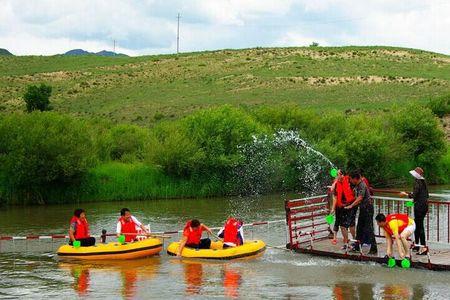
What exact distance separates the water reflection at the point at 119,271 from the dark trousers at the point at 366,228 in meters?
5.84

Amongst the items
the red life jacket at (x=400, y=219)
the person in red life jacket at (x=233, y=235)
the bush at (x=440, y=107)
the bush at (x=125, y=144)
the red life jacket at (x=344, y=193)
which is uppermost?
the bush at (x=440, y=107)

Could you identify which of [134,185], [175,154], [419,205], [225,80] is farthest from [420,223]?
[225,80]

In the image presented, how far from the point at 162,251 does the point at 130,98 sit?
244 ft

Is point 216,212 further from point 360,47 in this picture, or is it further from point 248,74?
point 360,47

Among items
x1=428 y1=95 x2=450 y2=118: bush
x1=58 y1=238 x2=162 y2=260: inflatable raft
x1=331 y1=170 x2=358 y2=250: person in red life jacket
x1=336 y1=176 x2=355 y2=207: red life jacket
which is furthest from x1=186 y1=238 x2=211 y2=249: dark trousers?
x1=428 y1=95 x2=450 y2=118: bush

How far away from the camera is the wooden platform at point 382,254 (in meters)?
20.3

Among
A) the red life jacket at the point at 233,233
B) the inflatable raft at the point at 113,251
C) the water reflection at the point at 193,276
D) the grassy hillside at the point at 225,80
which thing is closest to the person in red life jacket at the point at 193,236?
the red life jacket at the point at 233,233

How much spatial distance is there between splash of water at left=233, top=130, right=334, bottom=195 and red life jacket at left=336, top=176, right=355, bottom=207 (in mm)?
27013

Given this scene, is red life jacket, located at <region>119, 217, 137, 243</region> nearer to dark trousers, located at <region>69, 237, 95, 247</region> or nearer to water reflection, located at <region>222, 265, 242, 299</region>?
dark trousers, located at <region>69, 237, 95, 247</region>

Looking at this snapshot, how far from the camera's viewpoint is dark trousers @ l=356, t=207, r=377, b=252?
22.1 m

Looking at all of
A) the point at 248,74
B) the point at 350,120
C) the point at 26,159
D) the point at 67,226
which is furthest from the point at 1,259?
the point at 248,74

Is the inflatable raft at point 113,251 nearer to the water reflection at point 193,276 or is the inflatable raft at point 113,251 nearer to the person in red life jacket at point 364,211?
the water reflection at point 193,276

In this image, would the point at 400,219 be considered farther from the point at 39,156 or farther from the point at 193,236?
the point at 39,156

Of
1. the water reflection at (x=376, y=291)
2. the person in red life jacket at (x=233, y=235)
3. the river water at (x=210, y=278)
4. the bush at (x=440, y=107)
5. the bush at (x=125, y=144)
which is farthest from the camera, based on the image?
the bush at (x=440, y=107)
